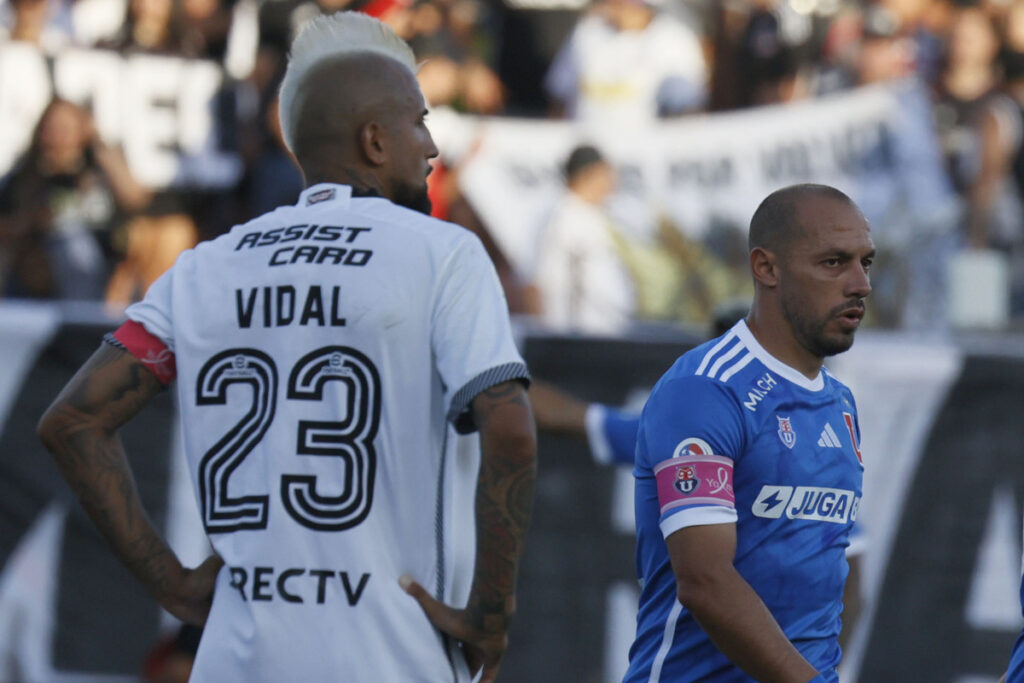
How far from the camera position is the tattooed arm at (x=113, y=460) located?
325cm

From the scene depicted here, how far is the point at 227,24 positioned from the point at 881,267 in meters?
4.96

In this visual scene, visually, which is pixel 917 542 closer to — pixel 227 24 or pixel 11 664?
pixel 11 664

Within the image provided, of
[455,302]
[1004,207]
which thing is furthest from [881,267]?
[455,302]

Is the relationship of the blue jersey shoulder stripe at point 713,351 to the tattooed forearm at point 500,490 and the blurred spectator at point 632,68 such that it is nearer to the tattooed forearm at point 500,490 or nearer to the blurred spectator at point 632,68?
the tattooed forearm at point 500,490

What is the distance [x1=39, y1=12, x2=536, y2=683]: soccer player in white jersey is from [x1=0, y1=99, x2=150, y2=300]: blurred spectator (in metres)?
5.89

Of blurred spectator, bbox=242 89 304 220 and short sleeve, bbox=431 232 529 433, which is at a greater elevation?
short sleeve, bbox=431 232 529 433

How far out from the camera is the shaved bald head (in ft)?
10.7

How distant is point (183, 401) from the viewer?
3230 millimetres

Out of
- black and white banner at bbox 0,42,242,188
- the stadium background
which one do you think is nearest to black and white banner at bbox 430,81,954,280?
the stadium background

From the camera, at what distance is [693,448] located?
3.06m

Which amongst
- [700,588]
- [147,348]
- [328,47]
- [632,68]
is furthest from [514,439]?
[632,68]

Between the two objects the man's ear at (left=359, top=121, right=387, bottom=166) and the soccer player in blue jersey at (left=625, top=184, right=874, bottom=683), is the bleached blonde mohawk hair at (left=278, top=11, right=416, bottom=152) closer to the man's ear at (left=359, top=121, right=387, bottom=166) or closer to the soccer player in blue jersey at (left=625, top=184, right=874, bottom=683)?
the man's ear at (left=359, top=121, right=387, bottom=166)

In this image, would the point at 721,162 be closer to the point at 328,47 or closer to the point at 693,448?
the point at 328,47

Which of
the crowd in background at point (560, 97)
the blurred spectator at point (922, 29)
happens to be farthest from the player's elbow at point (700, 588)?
the blurred spectator at point (922, 29)
